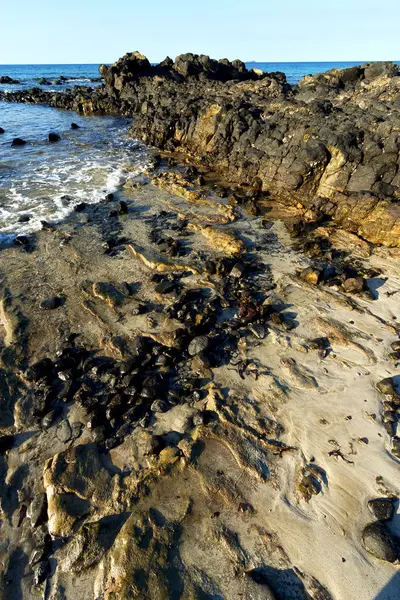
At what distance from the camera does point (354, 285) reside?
42.2 feet

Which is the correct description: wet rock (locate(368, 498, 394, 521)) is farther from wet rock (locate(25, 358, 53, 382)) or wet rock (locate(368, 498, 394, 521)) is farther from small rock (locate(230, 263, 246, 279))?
wet rock (locate(25, 358, 53, 382))

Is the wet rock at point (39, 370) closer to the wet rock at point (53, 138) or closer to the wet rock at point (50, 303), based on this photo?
the wet rock at point (50, 303)

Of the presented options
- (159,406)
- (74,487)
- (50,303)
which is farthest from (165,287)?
(74,487)

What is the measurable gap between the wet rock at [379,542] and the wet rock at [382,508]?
200 mm

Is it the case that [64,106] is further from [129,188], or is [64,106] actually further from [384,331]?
[384,331]

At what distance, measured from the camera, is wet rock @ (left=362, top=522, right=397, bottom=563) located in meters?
6.19

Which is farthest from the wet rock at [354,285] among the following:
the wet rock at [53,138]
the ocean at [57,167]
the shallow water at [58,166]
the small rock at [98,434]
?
the wet rock at [53,138]

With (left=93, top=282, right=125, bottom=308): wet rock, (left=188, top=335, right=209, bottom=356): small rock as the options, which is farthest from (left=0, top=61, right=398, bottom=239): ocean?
(left=188, top=335, right=209, bottom=356): small rock

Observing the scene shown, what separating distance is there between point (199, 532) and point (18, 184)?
2504cm

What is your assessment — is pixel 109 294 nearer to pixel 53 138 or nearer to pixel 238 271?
pixel 238 271

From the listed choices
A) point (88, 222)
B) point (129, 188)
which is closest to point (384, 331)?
point (88, 222)

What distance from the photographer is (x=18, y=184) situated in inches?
900

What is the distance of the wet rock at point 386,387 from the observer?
9.12 m

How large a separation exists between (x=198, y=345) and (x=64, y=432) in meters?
4.66
